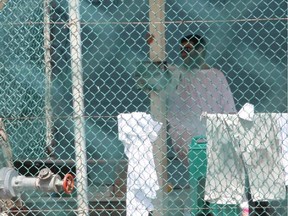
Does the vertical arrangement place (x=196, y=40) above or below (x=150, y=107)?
above

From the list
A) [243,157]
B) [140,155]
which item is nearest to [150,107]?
[140,155]

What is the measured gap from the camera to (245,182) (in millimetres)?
6633

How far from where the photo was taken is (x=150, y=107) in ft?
22.9

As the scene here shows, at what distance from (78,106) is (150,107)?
577 mm

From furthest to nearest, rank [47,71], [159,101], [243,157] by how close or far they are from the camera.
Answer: [47,71] < [159,101] < [243,157]

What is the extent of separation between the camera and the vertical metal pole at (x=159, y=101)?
6.84 m

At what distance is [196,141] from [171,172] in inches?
20.5

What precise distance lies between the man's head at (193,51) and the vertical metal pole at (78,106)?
82cm

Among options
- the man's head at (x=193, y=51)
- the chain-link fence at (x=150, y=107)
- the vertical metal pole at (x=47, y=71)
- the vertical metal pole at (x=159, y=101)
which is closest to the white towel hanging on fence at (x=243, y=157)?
the chain-link fence at (x=150, y=107)

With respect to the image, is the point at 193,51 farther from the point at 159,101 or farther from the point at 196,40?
the point at 159,101

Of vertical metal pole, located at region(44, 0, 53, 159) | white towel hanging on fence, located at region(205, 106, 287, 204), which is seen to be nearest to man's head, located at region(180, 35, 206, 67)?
white towel hanging on fence, located at region(205, 106, 287, 204)

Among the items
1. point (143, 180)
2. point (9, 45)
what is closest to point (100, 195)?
point (143, 180)

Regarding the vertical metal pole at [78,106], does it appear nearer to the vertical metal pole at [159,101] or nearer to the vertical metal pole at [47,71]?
the vertical metal pole at [47,71]

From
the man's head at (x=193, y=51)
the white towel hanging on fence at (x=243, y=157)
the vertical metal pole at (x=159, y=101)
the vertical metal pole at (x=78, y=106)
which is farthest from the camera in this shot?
the man's head at (x=193, y=51)
